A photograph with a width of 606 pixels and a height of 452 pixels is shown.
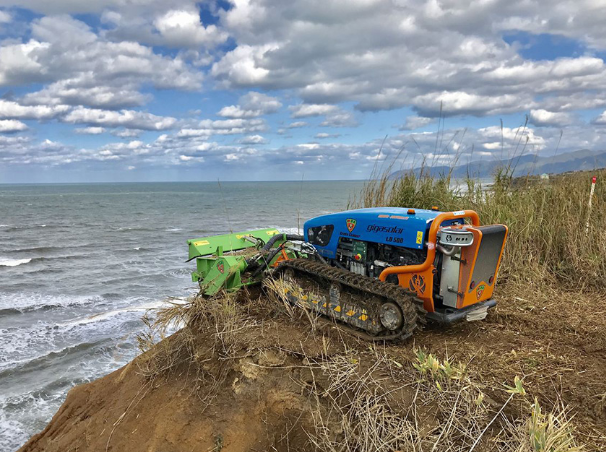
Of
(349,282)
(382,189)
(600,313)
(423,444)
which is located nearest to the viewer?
(423,444)

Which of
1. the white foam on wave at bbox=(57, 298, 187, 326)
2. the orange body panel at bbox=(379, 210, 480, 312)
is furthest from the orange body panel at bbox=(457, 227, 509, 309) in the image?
the white foam on wave at bbox=(57, 298, 187, 326)

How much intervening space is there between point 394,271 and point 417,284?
28 centimetres

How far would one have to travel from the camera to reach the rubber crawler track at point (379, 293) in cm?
439

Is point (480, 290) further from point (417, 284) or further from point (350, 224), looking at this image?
point (350, 224)

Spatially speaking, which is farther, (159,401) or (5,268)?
(5,268)

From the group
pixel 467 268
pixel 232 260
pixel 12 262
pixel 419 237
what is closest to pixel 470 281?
pixel 467 268

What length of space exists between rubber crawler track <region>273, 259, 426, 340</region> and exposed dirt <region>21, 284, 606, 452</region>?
0.18 m

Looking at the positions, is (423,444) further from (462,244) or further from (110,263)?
(110,263)

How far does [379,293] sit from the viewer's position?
453 cm

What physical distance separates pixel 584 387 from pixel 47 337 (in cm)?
1031

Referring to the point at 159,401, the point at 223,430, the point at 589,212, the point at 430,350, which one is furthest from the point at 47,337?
the point at 589,212

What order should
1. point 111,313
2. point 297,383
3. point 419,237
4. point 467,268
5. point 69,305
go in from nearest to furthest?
point 297,383
point 467,268
point 419,237
point 111,313
point 69,305

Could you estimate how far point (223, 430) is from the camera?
4008 millimetres

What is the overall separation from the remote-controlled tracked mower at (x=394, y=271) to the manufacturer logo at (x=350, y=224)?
0.01m
